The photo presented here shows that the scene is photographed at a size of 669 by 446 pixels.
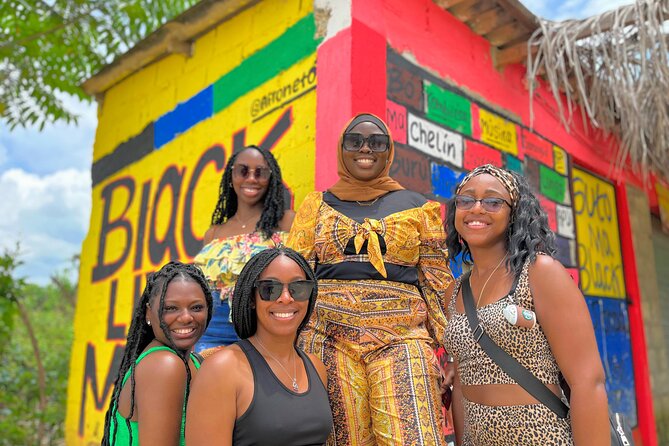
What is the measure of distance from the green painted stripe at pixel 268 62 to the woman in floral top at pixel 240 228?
1.13 m

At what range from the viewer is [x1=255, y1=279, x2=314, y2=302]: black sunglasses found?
2023 millimetres

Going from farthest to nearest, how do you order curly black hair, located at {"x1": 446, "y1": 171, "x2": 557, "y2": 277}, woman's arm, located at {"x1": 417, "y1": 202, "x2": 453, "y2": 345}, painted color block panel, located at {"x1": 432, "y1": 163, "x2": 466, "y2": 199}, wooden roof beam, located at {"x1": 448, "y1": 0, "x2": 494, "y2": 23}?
wooden roof beam, located at {"x1": 448, "y1": 0, "x2": 494, "y2": 23} → painted color block panel, located at {"x1": 432, "y1": 163, "x2": 466, "y2": 199} → woman's arm, located at {"x1": 417, "y1": 202, "x2": 453, "y2": 345} → curly black hair, located at {"x1": 446, "y1": 171, "x2": 557, "y2": 277}

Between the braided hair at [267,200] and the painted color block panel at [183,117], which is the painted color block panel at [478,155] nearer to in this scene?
the braided hair at [267,200]

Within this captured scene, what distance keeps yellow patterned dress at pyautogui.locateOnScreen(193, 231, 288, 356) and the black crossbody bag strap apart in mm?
1342

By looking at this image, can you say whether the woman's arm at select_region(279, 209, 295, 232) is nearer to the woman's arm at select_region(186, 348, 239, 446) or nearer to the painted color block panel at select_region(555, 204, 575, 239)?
the woman's arm at select_region(186, 348, 239, 446)

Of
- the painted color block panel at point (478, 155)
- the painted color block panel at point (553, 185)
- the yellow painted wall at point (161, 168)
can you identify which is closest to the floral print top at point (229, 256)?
the yellow painted wall at point (161, 168)

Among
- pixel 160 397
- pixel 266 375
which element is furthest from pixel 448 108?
pixel 160 397

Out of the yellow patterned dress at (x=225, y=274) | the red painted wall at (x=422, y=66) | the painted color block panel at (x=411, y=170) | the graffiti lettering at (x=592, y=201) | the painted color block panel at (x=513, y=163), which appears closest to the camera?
the yellow patterned dress at (x=225, y=274)

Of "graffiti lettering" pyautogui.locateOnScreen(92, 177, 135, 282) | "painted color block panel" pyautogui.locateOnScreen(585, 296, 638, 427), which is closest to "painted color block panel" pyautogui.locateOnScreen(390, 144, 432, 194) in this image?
"painted color block panel" pyautogui.locateOnScreen(585, 296, 638, 427)

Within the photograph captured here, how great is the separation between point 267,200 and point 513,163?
2534 mm

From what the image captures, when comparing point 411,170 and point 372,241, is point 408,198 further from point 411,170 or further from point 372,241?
point 411,170

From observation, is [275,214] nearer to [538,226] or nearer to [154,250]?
[538,226]

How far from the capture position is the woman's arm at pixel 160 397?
1.92 metres

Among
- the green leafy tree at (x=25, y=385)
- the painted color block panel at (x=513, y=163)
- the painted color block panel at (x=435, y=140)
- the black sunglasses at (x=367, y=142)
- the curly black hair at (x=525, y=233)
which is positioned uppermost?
the painted color block panel at (x=513, y=163)
